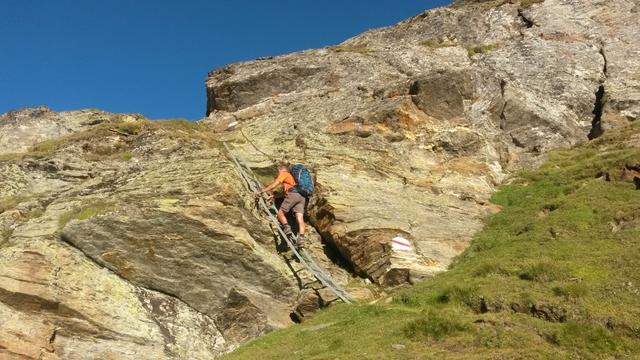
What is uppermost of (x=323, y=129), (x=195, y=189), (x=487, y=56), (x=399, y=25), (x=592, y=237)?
(x=399, y=25)

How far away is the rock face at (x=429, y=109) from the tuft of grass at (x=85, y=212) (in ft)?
24.4

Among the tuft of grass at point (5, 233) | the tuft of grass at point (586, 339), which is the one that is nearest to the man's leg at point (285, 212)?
the tuft of grass at point (5, 233)

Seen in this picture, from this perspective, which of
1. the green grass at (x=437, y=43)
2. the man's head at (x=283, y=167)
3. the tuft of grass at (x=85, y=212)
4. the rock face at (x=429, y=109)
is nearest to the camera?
the tuft of grass at (x=85, y=212)

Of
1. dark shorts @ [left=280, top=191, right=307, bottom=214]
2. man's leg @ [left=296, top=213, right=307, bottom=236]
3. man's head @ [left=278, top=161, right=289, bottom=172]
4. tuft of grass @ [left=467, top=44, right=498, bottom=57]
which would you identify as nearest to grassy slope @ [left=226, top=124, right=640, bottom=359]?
man's leg @ [left=296, top=213, right=307, bottom=236]

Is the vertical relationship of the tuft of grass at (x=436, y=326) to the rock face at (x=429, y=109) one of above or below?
below

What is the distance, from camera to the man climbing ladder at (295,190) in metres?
22.3

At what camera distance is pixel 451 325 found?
13461mm

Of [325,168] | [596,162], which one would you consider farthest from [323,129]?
[596,162]

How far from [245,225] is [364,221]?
4055 millimetres

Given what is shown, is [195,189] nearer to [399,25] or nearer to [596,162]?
[596,162]

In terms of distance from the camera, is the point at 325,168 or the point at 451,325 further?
the point at 325,168

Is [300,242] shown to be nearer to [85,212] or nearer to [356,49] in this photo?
[85,212]

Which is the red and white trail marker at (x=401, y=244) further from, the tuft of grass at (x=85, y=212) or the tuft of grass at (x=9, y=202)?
the tuft of grass at (x=9, y=202)

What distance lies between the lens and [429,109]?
32.5 metres
